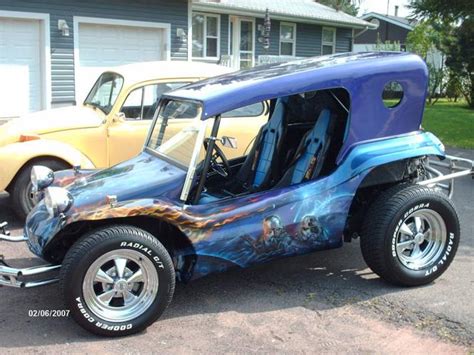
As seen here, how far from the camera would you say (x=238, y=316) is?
4176 millimetres

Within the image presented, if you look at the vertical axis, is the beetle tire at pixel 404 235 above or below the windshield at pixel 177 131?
below

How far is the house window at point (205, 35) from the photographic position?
18797 mm

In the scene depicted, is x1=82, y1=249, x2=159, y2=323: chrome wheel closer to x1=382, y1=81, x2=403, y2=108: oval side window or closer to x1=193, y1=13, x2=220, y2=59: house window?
x1=382, y1=81, x2=403, y2=108: oval side window

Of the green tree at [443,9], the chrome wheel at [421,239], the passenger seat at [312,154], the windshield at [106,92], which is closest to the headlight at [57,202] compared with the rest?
the passenger seat at [312,154]

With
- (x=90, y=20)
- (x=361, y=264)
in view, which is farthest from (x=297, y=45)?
(x=361, y=264)

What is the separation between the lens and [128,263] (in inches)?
154

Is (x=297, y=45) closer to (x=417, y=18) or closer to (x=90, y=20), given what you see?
(x=417, y=18)

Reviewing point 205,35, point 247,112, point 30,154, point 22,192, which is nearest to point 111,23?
point 205,35

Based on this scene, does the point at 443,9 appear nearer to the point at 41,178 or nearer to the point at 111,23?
the point at 111,23

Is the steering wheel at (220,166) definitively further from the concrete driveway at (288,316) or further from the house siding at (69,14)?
the house siding at (69,14)

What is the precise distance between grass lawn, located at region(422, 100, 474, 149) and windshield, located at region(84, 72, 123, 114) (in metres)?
8.08

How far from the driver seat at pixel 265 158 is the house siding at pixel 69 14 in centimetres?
995

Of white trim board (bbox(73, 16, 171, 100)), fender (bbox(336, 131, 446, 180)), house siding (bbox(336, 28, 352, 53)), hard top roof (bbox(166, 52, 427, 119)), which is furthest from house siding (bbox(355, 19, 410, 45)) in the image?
fender (bbox(336, 131, 446, 180))
